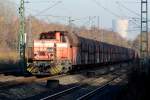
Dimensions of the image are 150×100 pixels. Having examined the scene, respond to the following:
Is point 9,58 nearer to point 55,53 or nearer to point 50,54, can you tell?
point 50,54

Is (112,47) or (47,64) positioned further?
(112,47)

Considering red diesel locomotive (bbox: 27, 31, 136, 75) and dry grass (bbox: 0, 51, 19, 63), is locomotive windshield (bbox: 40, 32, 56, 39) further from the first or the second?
dry grass (bbox: 0, 51, 19, 63)

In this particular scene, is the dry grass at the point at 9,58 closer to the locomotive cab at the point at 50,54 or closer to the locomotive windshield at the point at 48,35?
the locomotive windshield at the point at 48,35

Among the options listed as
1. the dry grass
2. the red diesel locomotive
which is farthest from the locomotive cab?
the dry grass

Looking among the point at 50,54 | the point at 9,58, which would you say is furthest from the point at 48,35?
the point at 9,58

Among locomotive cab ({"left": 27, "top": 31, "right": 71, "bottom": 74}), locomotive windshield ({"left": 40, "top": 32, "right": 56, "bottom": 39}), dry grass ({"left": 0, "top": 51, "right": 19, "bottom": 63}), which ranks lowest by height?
dry grass ({"left": 0, "top": 51, "right": 19, "bottom": 63})

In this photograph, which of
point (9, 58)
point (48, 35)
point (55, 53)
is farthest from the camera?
point (9, 58)

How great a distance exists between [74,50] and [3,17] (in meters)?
67.7

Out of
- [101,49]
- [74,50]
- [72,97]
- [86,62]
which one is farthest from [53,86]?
[101,49]

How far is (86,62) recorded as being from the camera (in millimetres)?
44125

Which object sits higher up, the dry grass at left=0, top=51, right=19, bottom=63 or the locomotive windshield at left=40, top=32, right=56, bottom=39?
the locomotive windshield at left=40, top=32, right=56, bottom=39

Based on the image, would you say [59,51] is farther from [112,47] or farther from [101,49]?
[112,47]

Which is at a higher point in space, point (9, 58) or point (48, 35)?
point (48, 35)

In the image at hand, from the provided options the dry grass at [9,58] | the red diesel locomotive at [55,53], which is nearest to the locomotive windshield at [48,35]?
the red diesel locomotive at [55,53]
